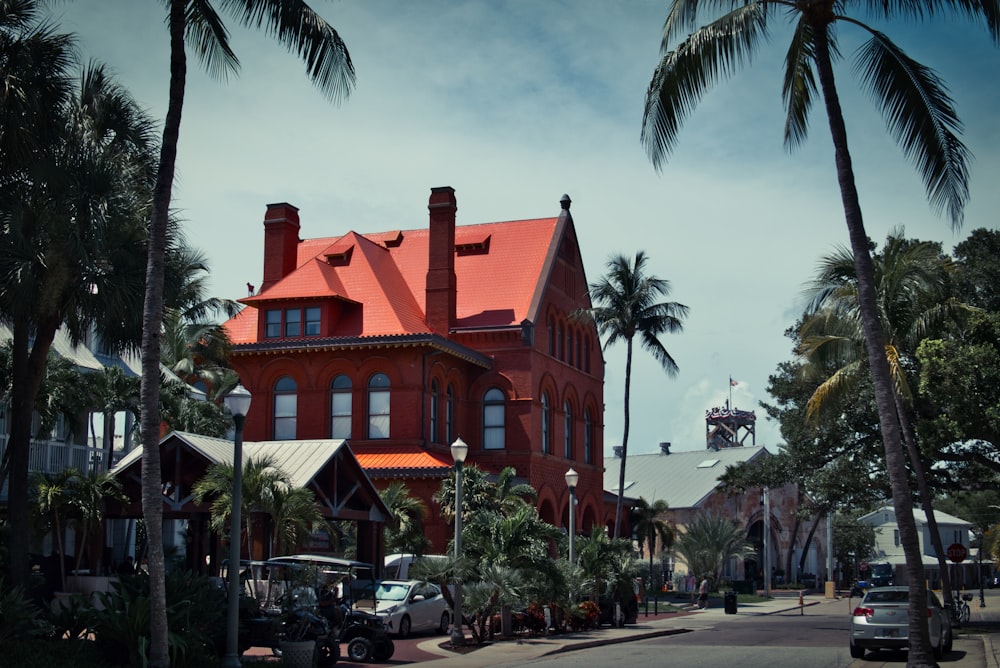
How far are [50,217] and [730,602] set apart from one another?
32.5m

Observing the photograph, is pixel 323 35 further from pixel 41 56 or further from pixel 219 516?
pixel 219 516

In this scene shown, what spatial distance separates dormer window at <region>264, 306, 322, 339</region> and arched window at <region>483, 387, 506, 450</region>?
24.2ft

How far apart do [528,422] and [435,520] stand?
6540 millimetres

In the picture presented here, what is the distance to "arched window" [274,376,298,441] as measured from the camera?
44.6m

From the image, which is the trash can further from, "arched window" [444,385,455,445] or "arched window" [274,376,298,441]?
"arched window" [274,376,298,441]

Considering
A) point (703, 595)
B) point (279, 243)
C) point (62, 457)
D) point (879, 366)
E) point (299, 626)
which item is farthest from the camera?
point (703, 595)

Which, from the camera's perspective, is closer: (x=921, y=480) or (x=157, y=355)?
(x=157, y=355)

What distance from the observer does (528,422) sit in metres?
45.0

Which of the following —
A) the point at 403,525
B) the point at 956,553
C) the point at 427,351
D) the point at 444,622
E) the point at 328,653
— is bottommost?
the point at 444,622

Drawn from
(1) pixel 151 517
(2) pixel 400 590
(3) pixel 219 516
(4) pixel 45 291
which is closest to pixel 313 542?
(2) pixel 400 590

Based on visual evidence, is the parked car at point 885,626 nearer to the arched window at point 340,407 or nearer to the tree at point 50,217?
the tree at point 50,217

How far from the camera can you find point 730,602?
1746 inches

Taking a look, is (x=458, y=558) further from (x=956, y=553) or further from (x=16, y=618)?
(x=956, y=553)

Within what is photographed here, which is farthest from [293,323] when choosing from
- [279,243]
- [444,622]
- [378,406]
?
[444,622]
